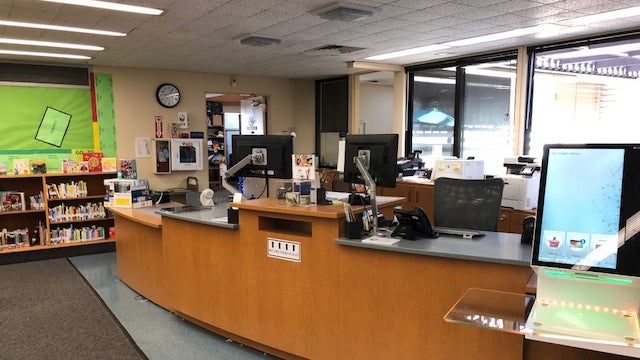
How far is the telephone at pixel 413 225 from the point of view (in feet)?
8.26

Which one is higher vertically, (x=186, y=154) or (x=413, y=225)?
(x=186, y=154)

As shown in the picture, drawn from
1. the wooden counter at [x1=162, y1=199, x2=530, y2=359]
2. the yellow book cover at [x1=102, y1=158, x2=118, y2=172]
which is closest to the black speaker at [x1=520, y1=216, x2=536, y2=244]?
the wooden counter at [x1=162, y1=199, x2=530, y2=359]

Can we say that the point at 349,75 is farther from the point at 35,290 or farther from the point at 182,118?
the point at 35,290

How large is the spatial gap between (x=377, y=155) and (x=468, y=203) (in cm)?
105

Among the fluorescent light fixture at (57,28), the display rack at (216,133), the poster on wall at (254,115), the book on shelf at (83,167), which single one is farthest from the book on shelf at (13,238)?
the display rack at (216,133)

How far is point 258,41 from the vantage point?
Result: 488 cm

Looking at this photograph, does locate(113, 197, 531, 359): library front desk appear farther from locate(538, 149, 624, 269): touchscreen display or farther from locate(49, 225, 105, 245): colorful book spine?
locate(49, 225, 105, 245): colorful book spine

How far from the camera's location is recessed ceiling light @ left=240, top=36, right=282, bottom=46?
478 centimetres

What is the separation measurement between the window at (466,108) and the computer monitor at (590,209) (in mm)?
4419

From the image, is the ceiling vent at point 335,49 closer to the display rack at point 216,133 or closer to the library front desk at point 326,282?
the library front desk at point 326,282

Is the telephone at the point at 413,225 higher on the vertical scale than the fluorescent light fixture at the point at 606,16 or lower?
lower

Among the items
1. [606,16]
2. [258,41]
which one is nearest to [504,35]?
[606,16]

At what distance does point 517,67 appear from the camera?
547 cm

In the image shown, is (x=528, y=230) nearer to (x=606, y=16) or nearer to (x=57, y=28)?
(x=606, y=16)
